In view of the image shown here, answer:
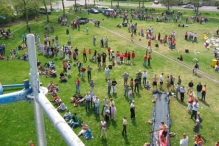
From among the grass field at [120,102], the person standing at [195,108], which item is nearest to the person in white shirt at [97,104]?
the grass field at [120,102]

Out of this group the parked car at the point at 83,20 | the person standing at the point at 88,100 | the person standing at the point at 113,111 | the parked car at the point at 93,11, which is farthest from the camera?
the parked car at the point at 93,11

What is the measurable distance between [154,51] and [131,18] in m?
19.8

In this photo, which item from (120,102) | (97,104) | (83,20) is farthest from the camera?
(83,20)

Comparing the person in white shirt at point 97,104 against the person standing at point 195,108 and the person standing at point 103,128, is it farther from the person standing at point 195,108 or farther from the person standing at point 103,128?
the person standing at point 195,108

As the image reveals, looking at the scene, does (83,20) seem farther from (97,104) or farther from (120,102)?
(97,104)

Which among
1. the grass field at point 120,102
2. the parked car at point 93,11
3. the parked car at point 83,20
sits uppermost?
the parked car at point 93,11

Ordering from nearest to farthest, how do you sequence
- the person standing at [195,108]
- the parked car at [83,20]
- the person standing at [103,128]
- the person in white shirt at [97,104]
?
1. the person standing at [103,128]
2. the person standing at [195,108]
3. the person in white shirt at [97,104]
4. the parked car at [83,20]

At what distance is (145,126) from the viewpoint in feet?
68.1

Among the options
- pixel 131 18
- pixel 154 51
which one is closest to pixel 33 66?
pixel 154 51

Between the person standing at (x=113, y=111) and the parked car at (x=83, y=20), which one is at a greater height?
the parked car at (x=83, y=20)

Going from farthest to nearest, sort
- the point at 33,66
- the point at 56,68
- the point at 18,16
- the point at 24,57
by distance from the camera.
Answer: the point at 18,16 < the point at 24,57 < the point at 56,68 < the point at 33,66

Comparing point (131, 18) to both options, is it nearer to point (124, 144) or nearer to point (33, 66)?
point (124, 144)

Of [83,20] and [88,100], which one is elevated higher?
[83,20]

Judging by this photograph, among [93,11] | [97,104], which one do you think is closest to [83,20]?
[93,11]
